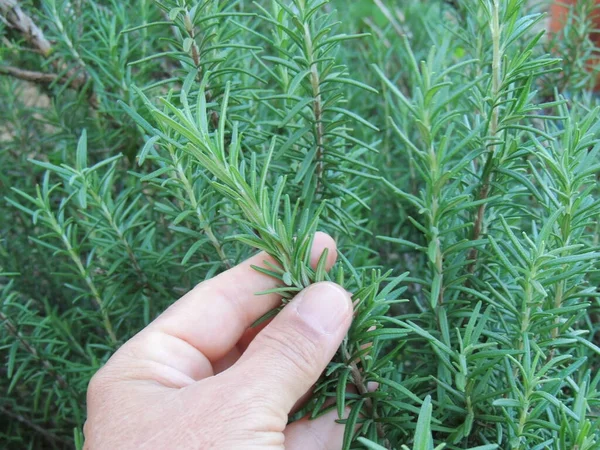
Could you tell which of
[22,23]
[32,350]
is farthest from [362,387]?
[22,23]

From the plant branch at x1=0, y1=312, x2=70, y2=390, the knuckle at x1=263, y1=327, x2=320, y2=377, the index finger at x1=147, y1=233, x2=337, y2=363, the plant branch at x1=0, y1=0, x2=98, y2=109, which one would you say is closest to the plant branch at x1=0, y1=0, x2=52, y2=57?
the plant branch at x1=0, y1=0, x2=98, y2=109

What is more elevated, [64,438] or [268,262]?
[268,262]

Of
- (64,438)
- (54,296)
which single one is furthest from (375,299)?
(54,296)

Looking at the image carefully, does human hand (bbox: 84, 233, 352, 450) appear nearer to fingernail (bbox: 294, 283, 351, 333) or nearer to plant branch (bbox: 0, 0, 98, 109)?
fingernail (bbox: 294, 283, 351, 333)

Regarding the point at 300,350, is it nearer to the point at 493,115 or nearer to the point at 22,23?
the point at 493,115

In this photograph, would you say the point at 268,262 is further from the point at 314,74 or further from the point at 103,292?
the point at 103,292

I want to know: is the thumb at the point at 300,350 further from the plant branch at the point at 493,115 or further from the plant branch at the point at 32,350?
the plant branch at the point at 32,350

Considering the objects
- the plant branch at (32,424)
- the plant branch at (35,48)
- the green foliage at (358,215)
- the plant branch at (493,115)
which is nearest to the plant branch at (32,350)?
the green foliage at (358,215)

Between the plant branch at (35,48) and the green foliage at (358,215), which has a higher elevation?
the plant branch at (35,48)
